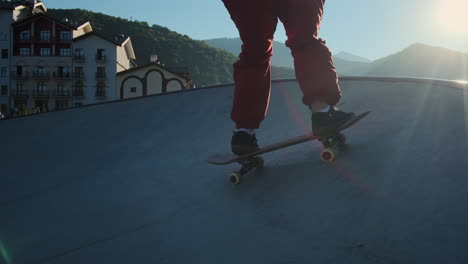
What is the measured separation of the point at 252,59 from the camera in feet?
6.51

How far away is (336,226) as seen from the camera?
1288 millimetres

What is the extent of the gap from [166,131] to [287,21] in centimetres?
205

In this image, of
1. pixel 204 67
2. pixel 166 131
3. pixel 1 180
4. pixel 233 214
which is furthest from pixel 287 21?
pixel 204 67

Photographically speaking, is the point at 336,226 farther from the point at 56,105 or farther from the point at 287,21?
the point at 56,105

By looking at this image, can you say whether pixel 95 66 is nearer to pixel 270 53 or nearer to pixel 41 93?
pixel 41 93

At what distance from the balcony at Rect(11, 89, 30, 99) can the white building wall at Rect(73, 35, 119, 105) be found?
5770 mm

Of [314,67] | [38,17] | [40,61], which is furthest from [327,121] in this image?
[40,61]

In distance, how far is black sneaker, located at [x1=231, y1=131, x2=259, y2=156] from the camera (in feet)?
6.57

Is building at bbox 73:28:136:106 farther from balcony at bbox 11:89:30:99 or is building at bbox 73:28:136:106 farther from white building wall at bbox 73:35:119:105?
balcony at bbox 11:89:30:99

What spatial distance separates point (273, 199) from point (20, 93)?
42129 millimetres

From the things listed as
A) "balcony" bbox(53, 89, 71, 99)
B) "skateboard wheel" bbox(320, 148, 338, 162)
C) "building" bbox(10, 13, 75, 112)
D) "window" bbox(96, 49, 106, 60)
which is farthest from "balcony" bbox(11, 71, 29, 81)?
"skateboard wheel" bbox(320, 148, 338, 162)

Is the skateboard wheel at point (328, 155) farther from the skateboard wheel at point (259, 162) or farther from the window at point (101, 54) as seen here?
the window at point (101, 54)

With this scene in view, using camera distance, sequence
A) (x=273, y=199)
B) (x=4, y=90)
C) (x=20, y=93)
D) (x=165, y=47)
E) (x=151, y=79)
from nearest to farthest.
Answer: (x=273, y=199) < (x=151, y=79) < (x=4, y=90) < (x=20, y=93) < (x=165, y=47)

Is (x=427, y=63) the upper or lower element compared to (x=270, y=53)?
upper
